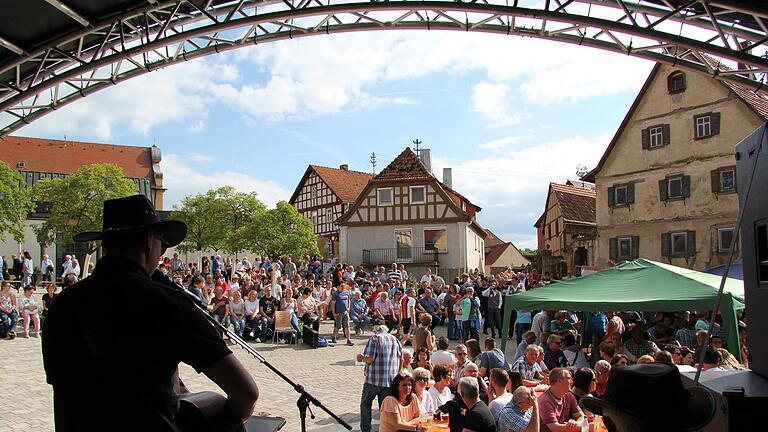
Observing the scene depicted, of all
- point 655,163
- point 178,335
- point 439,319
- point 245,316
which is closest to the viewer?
point 178,335

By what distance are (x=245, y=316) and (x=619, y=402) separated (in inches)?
662

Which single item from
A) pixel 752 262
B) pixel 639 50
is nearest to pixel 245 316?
pixel 639 50

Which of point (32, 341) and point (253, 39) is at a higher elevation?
point (253, 39)

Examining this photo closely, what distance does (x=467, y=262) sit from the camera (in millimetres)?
41406

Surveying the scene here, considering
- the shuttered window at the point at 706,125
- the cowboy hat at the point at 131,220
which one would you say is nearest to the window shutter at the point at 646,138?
the shuttered window at the point at 706,125

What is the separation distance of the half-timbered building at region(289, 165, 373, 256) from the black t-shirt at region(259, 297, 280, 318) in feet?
107

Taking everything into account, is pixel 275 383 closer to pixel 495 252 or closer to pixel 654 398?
pixel 654 398

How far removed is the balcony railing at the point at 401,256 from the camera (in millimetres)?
41375

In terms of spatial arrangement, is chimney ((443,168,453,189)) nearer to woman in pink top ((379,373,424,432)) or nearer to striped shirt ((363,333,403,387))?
striped shirt ((363,333,403,387))

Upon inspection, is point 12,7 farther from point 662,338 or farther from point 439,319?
point 439,319

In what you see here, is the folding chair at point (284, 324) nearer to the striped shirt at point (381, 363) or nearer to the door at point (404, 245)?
the striped shirt at point (381, 363)

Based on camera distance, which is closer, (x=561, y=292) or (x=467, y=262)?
(x=561, y=292)

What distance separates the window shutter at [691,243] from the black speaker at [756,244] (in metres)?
26.8

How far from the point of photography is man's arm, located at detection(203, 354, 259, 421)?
204 cm
